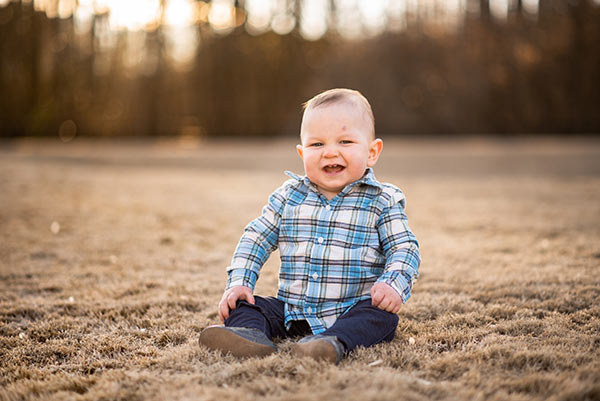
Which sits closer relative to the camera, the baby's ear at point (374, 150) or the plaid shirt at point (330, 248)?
the plaid shirt at point (330, 248)

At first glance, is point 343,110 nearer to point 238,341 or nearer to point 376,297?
point 376,297

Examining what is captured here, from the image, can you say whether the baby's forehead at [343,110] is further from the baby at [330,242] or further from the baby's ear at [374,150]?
the baby's ear at [374,150]

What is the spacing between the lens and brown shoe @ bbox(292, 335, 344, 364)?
146 centimetres

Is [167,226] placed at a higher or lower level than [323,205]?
lower

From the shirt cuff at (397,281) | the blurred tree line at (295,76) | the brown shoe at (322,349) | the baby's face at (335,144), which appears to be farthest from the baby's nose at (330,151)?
the blurred tree line at (295,76)

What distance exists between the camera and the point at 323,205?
1865 millimetres

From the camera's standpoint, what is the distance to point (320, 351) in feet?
4.81

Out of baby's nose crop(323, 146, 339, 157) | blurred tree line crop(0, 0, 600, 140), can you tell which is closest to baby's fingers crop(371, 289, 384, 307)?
baby's nose crop(323, 146, 339, 157)

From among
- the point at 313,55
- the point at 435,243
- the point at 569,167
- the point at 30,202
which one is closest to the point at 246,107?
the point at 313,55

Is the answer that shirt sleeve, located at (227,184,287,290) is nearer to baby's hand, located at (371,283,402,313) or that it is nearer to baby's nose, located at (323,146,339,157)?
baby's nose, located at (323,146,339,157)

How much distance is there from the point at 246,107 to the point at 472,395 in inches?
742

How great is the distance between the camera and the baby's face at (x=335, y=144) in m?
1.84

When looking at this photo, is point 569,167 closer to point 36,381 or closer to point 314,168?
point 314,168

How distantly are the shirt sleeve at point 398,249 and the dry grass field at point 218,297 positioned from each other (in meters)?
0.19
